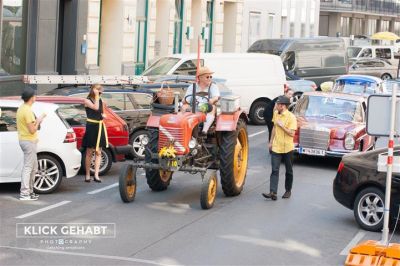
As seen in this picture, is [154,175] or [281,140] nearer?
[281,140]

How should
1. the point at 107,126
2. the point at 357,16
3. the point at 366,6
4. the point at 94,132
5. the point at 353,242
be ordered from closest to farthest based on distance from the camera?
the point at 353,242 → the point at 94,132 → the point at 107,126 → the point at 366,6 → the point at 357,16

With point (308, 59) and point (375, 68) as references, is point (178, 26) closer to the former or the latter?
point (308, 59)

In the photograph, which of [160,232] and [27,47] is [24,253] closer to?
[160,232]

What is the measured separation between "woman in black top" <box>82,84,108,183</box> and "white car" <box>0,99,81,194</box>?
1.02 m

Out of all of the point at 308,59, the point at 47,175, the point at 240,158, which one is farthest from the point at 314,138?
Result: the point at 308,59

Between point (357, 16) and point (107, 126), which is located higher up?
point (357, 16)

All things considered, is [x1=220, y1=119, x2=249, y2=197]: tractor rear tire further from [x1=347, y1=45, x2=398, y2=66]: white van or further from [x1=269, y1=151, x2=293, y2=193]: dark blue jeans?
[x1=347, y1=45, x2=398, y2=66]: white van

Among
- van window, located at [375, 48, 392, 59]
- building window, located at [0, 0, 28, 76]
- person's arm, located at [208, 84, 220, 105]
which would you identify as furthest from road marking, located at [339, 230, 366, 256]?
van window, located at [375, 48, 392, 59]

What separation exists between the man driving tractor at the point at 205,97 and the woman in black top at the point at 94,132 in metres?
2.12

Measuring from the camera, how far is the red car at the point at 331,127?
789 inches

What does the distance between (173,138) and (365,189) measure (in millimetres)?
2998

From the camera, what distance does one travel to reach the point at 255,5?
49.8 metres

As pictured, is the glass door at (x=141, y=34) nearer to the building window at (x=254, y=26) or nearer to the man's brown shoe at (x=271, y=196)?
the building window at (x=254, y=26)

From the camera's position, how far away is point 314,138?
2009cm
